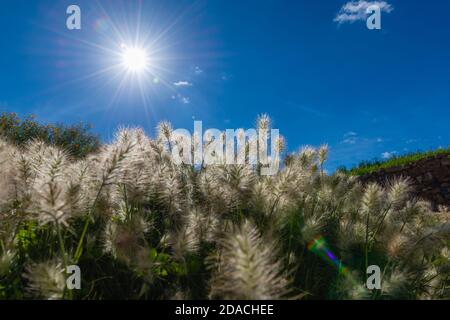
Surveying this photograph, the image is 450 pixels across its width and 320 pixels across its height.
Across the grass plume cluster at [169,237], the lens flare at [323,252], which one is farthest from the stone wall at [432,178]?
the lens flare at [323,252]

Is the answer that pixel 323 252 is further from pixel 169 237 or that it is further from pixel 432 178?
pixel 432 178

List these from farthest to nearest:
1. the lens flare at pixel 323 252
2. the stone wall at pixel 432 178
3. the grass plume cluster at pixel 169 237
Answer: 1. the stone wall at pixel 432 178
2. the lens flare at pixel 323 252
3. the grass plume cluster at pixel 169 237

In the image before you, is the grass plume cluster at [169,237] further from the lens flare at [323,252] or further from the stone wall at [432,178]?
the stone wall at [432,178]

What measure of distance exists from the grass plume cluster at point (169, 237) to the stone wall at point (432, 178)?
30.6 ft

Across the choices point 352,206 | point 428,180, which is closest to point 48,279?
point 352,206

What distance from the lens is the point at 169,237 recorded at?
88.1 inches

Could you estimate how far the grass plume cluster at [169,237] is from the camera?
1724 millimetres

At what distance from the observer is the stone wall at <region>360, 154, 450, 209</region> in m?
11.3

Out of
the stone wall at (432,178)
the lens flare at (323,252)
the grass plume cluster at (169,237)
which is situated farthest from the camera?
the stone wall at (432,178)

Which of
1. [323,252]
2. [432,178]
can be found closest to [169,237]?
[323,252]
